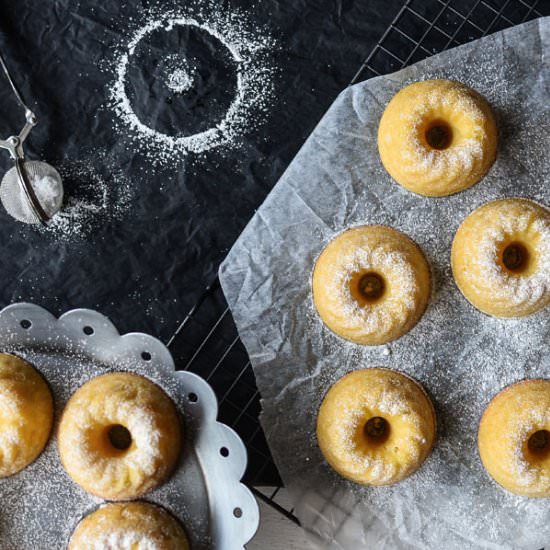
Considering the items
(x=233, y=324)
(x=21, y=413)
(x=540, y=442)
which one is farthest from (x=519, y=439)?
(x=21, y=413)

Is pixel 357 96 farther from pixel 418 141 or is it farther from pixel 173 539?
pixel 173 539

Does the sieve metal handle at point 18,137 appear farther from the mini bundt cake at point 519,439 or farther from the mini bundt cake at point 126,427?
the mini bundt cake at point 519,439

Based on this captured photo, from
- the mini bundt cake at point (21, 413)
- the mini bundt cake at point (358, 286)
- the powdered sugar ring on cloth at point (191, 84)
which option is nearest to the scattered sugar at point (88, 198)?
the powdered sugar ring on cloth at point (191, 84)

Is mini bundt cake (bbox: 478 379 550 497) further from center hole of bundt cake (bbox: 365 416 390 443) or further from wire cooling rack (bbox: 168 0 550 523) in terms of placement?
wire cooling rack (bbox: 168 0 550 523)

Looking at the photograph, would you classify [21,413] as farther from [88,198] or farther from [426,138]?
[426,138]

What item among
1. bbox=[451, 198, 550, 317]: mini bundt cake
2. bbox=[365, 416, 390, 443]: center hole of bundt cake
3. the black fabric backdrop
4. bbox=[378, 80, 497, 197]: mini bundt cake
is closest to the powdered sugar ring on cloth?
the black fabric backdrop

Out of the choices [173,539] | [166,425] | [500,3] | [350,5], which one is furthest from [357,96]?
[173,539]
